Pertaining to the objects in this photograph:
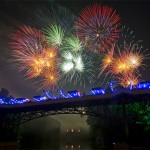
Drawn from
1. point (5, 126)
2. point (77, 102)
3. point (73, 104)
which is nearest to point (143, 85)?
point (77, 102)

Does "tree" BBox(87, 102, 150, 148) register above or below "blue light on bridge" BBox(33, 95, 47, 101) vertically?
below

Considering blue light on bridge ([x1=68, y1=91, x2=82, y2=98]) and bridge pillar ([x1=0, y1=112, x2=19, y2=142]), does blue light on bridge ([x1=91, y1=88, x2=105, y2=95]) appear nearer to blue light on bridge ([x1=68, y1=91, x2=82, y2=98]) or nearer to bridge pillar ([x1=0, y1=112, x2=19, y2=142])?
blue light on bridge ([x1=68, y1=91, x2=82, y2=98])

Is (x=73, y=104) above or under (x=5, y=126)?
above

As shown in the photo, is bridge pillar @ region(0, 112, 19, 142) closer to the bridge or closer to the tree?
the bridge

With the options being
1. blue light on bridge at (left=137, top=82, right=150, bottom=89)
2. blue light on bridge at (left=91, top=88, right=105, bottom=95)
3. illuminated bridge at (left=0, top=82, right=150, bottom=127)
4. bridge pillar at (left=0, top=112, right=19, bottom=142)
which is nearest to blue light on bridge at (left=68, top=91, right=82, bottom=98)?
illuminated bridge at (left=0, top=82, right=150, bottom=127)

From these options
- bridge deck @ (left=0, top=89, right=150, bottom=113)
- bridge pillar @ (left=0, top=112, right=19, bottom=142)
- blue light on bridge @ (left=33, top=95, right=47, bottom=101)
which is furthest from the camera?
bridge pillar @ (left=0, top=112, right=19, bottom=142)

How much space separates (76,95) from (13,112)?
20.2 meters

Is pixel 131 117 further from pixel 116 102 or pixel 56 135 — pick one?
pixel 56 135

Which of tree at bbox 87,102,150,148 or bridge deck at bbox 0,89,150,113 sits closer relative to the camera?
bridge deck at bbox 0,89,150,113

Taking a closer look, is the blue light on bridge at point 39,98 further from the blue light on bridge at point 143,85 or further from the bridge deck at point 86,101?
the blue light on bridge at point 143,85

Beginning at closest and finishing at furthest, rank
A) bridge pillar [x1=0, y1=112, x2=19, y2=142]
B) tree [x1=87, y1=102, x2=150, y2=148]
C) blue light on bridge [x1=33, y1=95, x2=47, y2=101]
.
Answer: tree [x1=87, y1=102, x2=150, y2=148] < blue light on bridge [x1=33, y1=95, x2=47, y2=101] < bridge pillar [x1=0, y1=112, x2=19, y2=142]

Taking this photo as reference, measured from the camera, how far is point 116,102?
150ft

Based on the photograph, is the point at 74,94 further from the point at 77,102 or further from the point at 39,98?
the point at 39,98

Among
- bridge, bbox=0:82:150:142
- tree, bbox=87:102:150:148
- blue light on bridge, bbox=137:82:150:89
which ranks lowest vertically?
tree, bbox=87:102:150:148
